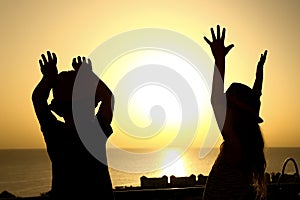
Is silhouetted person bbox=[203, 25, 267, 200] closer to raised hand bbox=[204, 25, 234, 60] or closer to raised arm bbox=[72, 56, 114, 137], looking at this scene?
raised hand bbox=[204, 25, 234, 60]

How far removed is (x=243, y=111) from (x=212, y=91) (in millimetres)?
259

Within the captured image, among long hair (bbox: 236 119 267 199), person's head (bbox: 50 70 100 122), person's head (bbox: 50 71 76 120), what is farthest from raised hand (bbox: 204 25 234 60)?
person's head (bbox: 50 71 76 120)

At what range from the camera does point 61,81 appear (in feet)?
9.93

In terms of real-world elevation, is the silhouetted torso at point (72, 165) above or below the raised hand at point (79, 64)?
below

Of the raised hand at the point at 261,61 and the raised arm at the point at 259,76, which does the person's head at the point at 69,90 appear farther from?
the raised hand at the point at 261,61

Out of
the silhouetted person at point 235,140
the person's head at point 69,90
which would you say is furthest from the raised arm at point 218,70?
the person's head at point 69,90

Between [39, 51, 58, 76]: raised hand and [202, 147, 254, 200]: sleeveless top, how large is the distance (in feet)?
4.05

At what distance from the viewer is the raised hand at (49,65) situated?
2979 millimetres

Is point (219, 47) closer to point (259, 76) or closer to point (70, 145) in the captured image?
point (259, 76)

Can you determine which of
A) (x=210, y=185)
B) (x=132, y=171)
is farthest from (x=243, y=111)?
(x=132, y=171)

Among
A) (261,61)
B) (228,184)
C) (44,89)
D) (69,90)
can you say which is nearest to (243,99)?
(228,184)

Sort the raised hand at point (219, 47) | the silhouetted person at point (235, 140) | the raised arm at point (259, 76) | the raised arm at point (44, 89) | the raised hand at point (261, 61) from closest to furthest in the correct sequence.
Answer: the raised arm at point (44, 89) < the silhouetted person at point (235, 140) < the raised hand at point (219, 47) < the raised arm at point (259, 76) < the raised hand at point (261, 61)

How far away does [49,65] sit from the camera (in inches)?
118

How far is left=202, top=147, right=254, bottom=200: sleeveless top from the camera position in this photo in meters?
3.16
